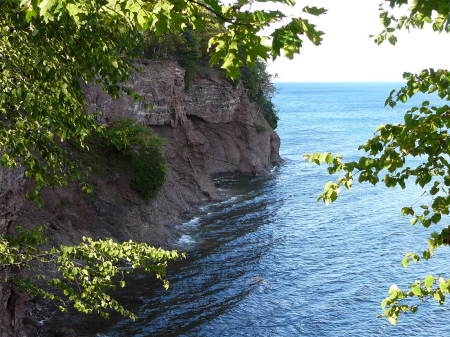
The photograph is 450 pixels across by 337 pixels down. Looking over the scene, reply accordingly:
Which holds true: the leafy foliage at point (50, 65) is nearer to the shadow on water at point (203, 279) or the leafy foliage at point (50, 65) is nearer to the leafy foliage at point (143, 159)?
the shadow on water at point (203, 279)

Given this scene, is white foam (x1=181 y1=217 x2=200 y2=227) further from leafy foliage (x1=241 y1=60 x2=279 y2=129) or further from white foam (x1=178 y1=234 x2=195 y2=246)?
leafy foliage (x1=241 y1=60 x2=279 y2=129)

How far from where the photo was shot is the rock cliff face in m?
26.3

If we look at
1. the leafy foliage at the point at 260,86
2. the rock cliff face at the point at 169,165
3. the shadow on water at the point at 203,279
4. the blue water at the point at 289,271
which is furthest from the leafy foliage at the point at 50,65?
the leafy foliage at the point at 260,86

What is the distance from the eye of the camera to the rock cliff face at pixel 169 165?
2627 cm

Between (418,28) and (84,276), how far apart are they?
24.7 ft

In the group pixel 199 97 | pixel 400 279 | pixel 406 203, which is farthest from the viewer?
pixel 199 97

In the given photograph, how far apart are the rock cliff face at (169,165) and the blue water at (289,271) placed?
298 cm

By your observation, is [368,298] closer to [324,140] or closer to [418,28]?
[418,28]

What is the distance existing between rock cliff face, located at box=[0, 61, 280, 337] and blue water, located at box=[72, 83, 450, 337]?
298 cm

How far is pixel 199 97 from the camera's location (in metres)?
52.1

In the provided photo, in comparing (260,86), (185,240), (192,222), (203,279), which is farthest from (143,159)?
(260,86)

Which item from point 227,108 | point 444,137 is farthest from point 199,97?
point 444,137

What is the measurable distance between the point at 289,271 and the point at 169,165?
58.6 ft

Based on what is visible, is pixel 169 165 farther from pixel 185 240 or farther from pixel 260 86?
pixel 260 86
